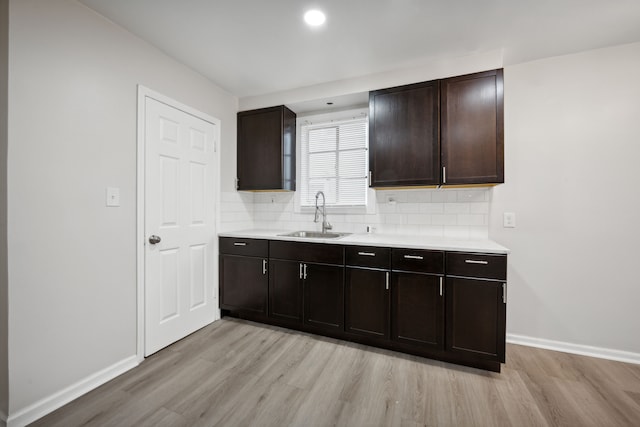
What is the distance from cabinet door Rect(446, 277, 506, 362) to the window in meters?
1.33

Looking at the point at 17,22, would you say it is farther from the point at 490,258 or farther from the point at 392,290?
the point at 490,258

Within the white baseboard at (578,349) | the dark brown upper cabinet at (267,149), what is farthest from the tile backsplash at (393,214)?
the white baseboard at (578,349)

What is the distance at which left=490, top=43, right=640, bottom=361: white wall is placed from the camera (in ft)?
6.81

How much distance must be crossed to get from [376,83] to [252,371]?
273 cm

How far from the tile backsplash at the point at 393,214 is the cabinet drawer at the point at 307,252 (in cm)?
67

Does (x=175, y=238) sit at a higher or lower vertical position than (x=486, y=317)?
higher

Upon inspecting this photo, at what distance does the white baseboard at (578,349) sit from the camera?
2059mm

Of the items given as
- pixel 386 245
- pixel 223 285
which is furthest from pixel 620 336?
pixel 223 285

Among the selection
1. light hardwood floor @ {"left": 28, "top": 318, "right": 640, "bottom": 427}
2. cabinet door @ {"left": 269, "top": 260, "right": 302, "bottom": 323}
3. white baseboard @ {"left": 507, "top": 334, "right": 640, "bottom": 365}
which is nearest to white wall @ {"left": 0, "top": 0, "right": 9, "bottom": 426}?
light hardwood floor @ {"left": 28, "top": 318, "right": 640, "bottom": 427}

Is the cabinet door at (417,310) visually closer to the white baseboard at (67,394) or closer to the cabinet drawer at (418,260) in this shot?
the cabinet drawer at (418,260)

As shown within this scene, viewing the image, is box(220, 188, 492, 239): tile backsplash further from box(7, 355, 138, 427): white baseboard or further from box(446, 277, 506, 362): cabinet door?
box(7, 355, 138, 427): white baseboard

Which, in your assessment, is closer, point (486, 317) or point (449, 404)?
point (449, 404)

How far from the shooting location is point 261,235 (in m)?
2.65

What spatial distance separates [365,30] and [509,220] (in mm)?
2058
